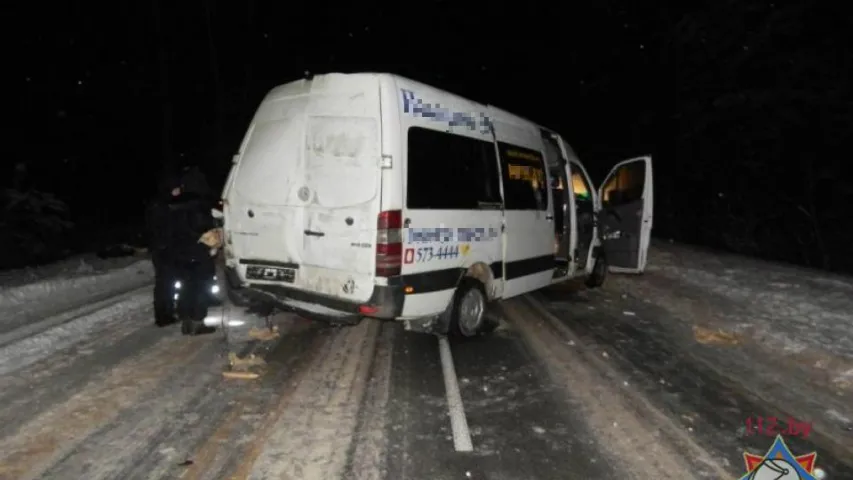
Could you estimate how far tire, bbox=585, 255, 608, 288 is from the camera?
402 inches

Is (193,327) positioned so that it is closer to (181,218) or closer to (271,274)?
(181,218)

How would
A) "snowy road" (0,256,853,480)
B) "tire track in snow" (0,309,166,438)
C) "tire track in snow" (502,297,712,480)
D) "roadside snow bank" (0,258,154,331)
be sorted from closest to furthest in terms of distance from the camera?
1. "snowy road" (0,256,853,480)
2. "tire track in snow" (502,297,712,480)
3. "tire track in snow" (0,309,166,438)
4. "roadside snow bank" (0,258,154,331)

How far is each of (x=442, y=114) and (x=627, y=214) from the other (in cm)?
574

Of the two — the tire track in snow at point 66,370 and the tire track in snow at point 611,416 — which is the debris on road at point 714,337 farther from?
the tire track in snow at point 66,370

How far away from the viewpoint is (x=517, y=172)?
7367 millimetres

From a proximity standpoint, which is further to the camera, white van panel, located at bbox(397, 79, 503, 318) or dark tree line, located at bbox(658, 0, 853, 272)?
dark tree line, located at bbox(658, 0, 853, 272)

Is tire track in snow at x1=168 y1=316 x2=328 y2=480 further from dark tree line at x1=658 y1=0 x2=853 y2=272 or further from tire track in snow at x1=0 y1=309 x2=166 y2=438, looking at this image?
dark tree line at x1=658 y1=0 x2=853 y2=272

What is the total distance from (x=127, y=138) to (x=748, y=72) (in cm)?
2162

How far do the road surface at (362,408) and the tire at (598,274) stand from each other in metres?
3.30

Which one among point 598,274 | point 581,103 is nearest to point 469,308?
point 598,274

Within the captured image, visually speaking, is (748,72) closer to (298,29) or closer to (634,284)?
(634,284)

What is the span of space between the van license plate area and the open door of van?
19.8ft

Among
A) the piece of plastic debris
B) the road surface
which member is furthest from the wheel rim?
the piece of plastic debris

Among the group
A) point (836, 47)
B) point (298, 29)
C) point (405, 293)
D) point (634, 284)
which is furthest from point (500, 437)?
point (298, 29)
